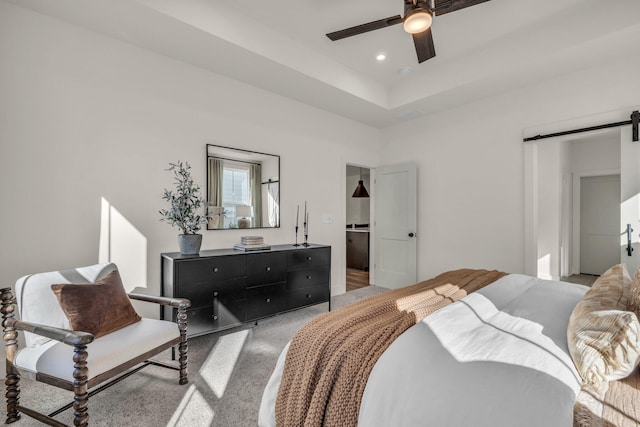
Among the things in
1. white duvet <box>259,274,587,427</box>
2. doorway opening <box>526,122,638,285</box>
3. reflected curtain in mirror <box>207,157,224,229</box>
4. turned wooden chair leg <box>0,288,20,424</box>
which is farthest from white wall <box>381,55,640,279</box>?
turned wooden chair leg <box>0,288,20,424</box>

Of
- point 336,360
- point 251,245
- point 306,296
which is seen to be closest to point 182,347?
point 251,245

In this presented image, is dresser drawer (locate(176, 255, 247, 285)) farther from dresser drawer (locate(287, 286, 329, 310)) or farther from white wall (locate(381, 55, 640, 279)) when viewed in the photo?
white wall (locate(381, 55, 640, 279))

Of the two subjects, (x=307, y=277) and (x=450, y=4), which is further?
(x=307, y=277)

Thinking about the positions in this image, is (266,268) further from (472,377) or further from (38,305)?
(472,377)

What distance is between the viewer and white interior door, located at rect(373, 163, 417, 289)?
4.74 m

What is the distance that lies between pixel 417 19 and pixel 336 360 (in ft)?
6.96

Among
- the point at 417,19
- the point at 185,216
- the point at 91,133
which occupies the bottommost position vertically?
the point at 185,216

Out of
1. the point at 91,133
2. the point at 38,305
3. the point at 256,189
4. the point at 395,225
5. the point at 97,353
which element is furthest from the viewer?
the point at 395,225

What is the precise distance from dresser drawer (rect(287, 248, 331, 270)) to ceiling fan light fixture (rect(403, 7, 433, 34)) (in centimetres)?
233

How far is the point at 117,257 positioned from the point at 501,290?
10.2 ft

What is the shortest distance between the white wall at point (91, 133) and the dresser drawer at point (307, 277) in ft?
2.43

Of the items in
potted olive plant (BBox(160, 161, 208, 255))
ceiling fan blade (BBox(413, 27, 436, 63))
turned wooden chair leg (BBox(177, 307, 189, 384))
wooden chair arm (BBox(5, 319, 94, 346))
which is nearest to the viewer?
wooden chair arm (BBox(5, 319, 94, 346))

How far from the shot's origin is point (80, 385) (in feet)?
5.05

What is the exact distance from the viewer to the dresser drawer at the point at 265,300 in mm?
3038
